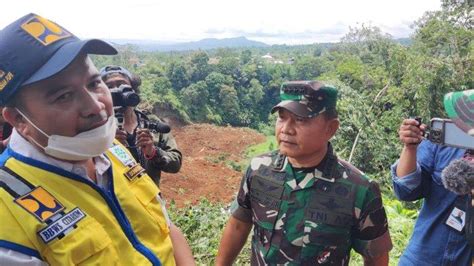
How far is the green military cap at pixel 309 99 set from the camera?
171 centimetres

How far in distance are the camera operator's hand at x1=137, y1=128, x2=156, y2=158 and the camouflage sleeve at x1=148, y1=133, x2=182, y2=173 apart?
7.8 inches

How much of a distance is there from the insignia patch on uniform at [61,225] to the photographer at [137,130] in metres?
1.22

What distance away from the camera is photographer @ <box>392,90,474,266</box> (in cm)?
195

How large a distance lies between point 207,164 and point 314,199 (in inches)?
868

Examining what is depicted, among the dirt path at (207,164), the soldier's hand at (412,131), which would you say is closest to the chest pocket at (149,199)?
the soldier's hand at (412,131)

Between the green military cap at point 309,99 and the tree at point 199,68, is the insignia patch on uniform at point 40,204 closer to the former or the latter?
the green military cap at point 309,99

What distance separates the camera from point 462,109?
5.75 feet

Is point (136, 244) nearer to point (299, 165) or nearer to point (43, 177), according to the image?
point (43, 177)

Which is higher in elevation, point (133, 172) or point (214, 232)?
point (133, 172)

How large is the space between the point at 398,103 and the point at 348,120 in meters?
1.28

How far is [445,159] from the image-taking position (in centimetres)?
204

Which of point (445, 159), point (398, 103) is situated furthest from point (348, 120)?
point (445, 159)

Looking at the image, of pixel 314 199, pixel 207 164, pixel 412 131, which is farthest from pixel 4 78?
pixel 207 164

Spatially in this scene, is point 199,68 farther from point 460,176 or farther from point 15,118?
point 15,118
